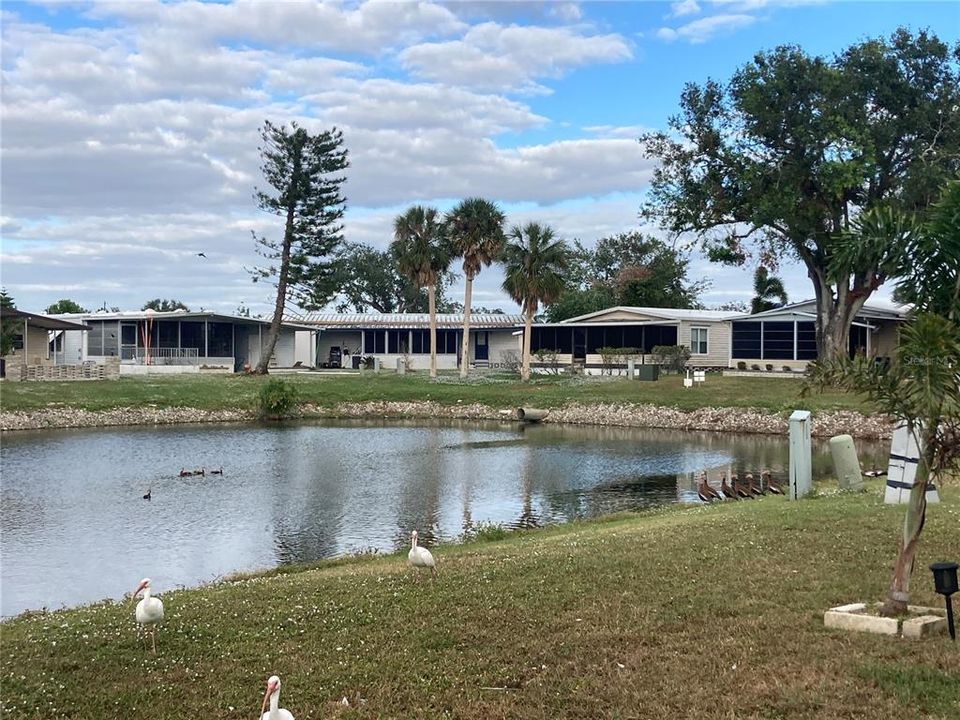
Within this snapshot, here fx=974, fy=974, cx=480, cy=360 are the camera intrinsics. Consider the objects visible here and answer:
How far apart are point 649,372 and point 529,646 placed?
3918 centimetres

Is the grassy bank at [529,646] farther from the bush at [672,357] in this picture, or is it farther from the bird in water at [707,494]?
A: the bush at [672,357]

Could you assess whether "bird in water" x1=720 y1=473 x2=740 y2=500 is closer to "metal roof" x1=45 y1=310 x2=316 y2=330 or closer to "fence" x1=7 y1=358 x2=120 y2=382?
"fence" x1=7 y1=358 x2=120 y2=382

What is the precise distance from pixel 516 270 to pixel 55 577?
3440 cm

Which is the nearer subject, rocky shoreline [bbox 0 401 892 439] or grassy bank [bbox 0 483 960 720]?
grassy bank [bbox 0 483 960 720]

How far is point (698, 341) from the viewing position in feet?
174

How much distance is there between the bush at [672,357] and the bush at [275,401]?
1933 cm

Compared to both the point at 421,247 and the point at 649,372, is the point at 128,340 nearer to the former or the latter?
the point at 421,247

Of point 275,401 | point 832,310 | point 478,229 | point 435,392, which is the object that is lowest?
point 275,401

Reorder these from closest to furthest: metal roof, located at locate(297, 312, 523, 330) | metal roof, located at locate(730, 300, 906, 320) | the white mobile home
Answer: metal roof, located at locate(730, 300, 906, 320), the white mobile home, metal roof, located at locate(297, 312, 523, 330)

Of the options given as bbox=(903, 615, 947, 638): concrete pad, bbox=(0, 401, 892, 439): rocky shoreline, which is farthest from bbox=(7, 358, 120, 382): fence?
bbox=(903, 615, 947, 638): concrete pad

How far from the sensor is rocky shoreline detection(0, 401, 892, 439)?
34.2m

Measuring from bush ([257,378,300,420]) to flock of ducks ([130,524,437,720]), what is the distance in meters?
30.5

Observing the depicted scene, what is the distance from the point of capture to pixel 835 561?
995 centimetres

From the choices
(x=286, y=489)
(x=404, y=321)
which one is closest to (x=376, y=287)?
(x=404, y=321)
